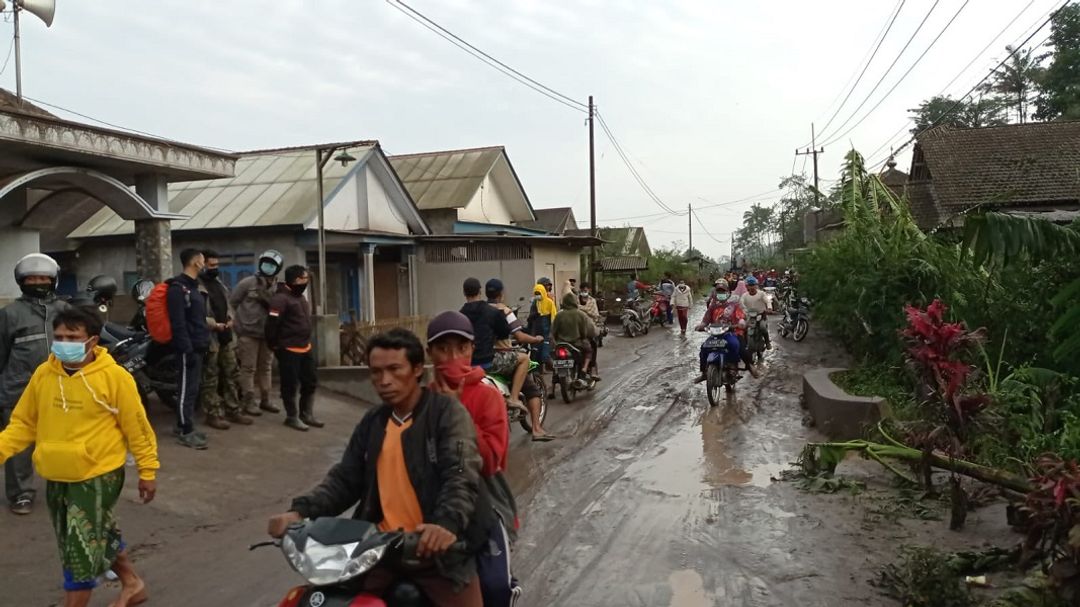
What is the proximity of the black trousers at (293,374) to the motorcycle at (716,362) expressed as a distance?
5.48m

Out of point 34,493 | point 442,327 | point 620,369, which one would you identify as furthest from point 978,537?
point 620,369

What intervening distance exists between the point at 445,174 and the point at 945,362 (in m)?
21.9

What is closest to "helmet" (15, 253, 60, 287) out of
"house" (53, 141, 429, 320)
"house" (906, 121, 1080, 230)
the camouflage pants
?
the camouflage pants

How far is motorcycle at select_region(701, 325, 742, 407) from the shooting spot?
11.6 meters

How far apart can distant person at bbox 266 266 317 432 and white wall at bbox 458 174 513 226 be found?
53.0 ft

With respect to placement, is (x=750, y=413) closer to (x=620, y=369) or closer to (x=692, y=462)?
(x=692, y=462)


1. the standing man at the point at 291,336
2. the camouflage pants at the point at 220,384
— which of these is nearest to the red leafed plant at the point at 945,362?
the standing man at the point at 291,336

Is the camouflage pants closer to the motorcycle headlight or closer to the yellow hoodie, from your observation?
the yellow hoodie

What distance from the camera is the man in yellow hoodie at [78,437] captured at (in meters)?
4.07

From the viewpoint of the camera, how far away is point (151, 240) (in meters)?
10.7

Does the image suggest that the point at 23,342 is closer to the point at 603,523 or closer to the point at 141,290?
the point at 141,290

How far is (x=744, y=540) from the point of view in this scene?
5719mm

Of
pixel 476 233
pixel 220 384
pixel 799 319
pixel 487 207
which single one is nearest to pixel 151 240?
pixel 220 384

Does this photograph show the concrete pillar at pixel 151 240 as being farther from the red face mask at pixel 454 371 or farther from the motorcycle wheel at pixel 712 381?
→ the red face mask at pixel 454 371
